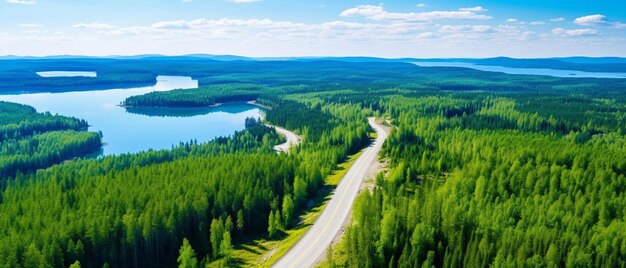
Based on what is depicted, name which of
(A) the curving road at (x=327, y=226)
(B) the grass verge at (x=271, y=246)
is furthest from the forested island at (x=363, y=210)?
(A) the curving road at (x=327, y=226)

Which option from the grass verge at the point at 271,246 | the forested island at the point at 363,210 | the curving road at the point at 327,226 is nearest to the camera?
the forested island at the point at 363,210

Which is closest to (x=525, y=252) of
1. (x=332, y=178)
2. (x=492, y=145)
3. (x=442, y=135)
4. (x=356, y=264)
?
(x=356, y=264)

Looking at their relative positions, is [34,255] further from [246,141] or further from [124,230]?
[246,141]

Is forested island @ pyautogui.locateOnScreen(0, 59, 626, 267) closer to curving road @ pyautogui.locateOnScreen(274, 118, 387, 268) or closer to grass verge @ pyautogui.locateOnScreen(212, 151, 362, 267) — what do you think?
grass verge @ pyautogui.locateOnScreen(212, 151, 362, 267)

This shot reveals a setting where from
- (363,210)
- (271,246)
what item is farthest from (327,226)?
(271,246)

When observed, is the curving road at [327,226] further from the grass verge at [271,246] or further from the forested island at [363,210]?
the forested island at [363,210]

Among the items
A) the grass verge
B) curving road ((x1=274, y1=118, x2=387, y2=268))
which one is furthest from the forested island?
curving road ((x1=274, y1=118, x2=387, y2=268))

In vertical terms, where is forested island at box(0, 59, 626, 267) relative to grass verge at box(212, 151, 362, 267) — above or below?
above

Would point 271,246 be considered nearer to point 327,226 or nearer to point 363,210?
point 327,226
